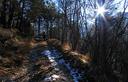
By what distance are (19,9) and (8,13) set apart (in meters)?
2.94

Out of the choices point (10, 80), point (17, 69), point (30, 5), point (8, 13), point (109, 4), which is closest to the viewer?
point (10, 80)

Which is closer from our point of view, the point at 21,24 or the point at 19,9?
the point at 19,9

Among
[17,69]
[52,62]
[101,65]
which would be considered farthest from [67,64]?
[17,69]

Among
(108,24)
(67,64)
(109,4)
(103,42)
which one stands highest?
(109,4)

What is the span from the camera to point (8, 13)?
4084 centimetres

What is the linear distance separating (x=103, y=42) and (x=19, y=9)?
1071 inches

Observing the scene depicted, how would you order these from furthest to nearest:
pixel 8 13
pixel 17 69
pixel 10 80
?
pixel 8 13, pixel 17 69, pixel 10 80

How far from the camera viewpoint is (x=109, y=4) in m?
19.3

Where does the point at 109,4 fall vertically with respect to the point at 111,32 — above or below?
above

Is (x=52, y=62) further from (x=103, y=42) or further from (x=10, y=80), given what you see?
(x=10, y=80)

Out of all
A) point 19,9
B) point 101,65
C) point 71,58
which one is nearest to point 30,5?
point 19,9

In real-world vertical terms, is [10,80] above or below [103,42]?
below

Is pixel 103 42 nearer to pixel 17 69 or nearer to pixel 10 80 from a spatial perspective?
pixel 17 69

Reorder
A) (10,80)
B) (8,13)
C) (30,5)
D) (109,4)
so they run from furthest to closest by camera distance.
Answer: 1. (30,5)
2. (8,13)
3. (109,4)
4. (10,80)
